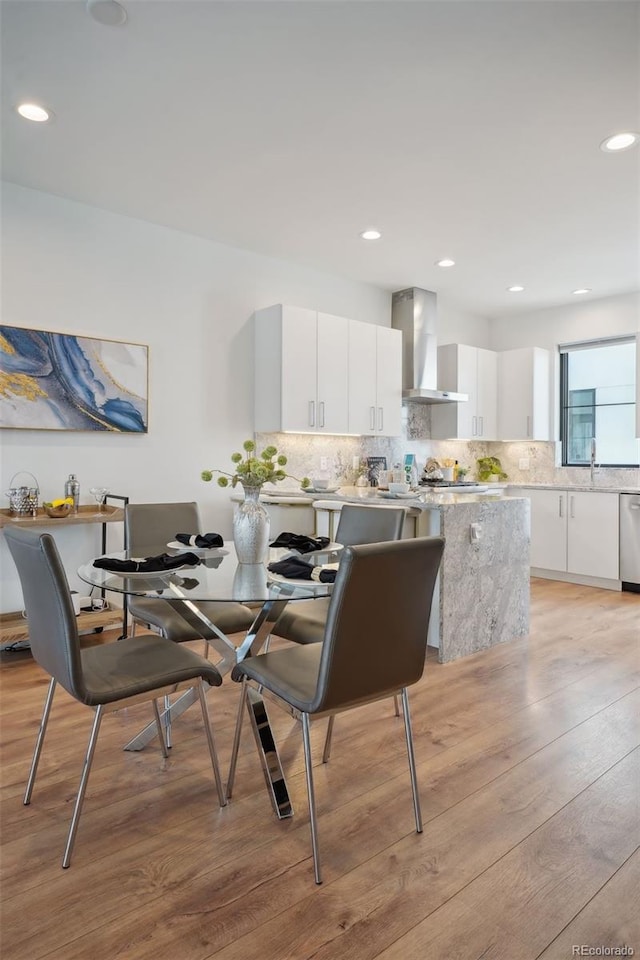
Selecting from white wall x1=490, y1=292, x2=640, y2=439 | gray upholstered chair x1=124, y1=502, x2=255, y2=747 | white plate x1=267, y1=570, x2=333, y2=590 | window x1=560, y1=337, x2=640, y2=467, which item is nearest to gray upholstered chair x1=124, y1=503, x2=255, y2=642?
gray upholstered chair x1=124, y1=502, x2=255, y2=747

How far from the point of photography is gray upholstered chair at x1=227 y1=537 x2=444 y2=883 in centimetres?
163

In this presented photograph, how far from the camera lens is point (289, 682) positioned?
5.94 ft

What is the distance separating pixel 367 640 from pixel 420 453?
4.61 metres

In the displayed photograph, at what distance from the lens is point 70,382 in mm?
3791

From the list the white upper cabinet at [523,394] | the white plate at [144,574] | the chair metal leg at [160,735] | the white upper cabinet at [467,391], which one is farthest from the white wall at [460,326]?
the chair metal leg at [160,735]

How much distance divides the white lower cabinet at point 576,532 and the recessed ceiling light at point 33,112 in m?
4.92

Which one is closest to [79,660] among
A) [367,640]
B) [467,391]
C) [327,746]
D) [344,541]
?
[367,640]

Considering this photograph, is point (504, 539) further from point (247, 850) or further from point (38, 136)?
point (38, 136)

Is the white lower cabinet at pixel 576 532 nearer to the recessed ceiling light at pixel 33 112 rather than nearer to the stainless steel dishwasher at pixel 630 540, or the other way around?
the stainless steel dishwasher at pixel 630 540

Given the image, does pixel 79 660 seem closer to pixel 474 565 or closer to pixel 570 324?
pixel 474 565

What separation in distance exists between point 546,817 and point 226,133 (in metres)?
3.20

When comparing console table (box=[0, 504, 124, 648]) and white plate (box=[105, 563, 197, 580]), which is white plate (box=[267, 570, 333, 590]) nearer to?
white plate (box=[105, 563, 197, 580])

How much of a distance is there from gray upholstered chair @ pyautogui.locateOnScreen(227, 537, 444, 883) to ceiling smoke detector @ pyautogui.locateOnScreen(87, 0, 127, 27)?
6.84ft

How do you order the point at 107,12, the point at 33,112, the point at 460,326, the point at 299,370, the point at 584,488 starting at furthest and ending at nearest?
the point at 460,326 → the point at 584,488 → the point at 299,370 → the point at 33,112 → the point at 107,12
